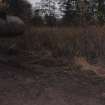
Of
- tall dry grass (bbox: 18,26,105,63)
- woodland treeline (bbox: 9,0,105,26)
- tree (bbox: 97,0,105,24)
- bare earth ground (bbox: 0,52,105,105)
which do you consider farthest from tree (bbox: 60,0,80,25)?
bare earth ground (bbox: 0,52,105,105)

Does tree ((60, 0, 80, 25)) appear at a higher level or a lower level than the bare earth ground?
higher

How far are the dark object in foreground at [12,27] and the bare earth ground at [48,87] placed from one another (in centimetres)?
182

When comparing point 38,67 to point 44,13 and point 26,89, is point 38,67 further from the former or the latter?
point 44,13

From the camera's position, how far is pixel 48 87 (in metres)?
4.63

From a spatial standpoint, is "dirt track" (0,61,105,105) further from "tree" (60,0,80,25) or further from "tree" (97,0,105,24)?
"tree" (60,0,80,25)

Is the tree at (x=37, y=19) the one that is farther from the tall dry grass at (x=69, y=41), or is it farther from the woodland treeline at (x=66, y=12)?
the tall dry grass at (x=69, y=41)

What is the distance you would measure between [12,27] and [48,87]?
3.39 m

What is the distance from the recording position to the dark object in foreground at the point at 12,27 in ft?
24.8

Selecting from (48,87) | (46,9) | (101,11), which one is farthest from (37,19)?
(48,87)

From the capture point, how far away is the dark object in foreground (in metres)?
7.55

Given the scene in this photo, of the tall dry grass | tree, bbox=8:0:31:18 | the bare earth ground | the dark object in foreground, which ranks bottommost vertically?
the bare earth ground

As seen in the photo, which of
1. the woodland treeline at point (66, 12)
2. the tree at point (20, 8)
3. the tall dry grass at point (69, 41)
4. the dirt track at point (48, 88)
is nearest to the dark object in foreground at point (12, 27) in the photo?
the tall dry grass at point (69, 41)

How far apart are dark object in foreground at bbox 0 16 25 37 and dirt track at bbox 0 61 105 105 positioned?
6.52 ft

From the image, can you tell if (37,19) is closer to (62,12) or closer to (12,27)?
(62,12)
